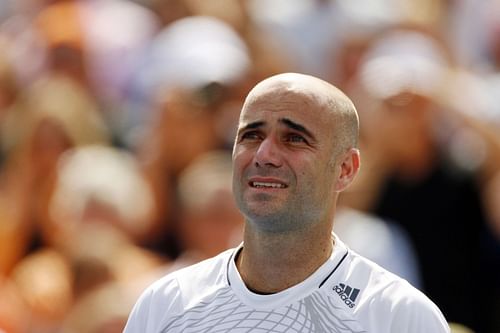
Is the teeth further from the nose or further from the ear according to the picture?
the ear

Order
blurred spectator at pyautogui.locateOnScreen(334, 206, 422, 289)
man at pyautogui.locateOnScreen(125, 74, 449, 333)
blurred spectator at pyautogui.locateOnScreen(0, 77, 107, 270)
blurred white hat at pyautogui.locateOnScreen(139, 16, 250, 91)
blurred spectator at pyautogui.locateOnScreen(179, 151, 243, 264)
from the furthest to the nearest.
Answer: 1. blurred white hat at pyautogui.locateOnScreen(139, 16, 250, 91)
2. blurred spectator at pyautogui.locateOnScreen(0, 77, 107, 270)
3. blurred spectator at pyautogui.locateOnScreen(179, 151, 243, 264)
4. blurred spectator at pyautogui.locateOnScreen(334, 206, 422, 289)
5. man at pyautogui.locateOnScreen(125, 74, 449, 333)

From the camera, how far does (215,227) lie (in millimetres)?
7230

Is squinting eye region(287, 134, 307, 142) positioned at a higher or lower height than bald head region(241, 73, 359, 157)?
lower

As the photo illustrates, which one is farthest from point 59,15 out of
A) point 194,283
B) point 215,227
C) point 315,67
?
point 194,283

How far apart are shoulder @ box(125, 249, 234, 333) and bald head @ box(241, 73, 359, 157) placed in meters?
0.59

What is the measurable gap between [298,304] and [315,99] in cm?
68

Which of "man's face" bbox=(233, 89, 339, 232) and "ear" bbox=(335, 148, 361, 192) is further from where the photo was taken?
"ear" bbox=(335, 148, 361, 192)

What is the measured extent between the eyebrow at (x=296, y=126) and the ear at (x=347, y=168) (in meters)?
0.21

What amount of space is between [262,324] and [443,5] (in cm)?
647

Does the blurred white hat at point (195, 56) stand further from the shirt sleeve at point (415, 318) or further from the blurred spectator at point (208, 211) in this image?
the shirt sleeve at point (415, 318)

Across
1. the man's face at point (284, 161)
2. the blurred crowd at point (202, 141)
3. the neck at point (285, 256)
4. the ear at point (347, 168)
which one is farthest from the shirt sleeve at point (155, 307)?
the blurred crowd at point (202, 141)

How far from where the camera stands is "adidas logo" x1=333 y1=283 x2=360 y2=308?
13.8ft

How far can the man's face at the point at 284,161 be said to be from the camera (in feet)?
13.8

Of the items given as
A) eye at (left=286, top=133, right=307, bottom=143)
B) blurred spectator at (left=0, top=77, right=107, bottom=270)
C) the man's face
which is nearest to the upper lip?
the man's face
